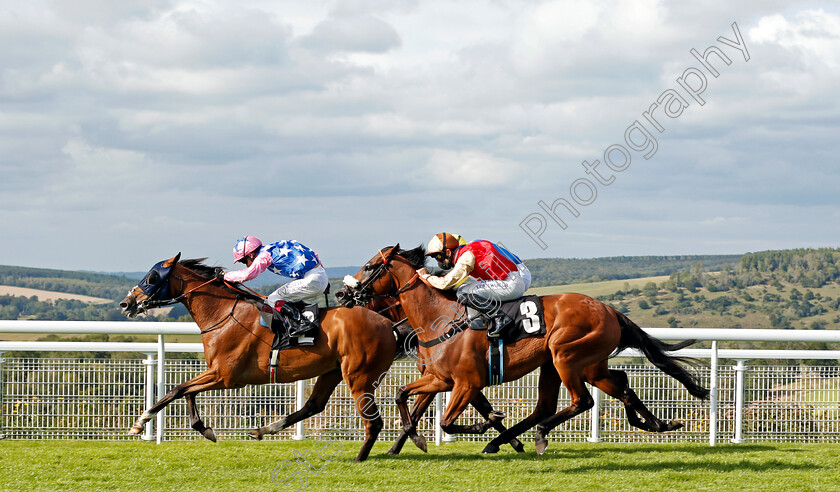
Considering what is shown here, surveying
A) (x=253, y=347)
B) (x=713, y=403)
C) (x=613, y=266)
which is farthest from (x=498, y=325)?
(x=613, y=266)

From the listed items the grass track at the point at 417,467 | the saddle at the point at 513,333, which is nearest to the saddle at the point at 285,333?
the grass track at the point at 417,467

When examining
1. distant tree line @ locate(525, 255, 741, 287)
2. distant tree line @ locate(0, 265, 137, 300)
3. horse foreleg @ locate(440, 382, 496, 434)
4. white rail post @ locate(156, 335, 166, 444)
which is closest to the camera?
horse foreleg @ locate(440, 382, 496, 434)

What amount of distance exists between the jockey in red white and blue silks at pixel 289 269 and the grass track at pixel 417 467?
1121 mm

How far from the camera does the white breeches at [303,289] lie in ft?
19.8

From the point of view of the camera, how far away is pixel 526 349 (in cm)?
562

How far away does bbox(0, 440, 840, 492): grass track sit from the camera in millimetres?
4902

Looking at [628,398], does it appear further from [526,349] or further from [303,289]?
[303,289]

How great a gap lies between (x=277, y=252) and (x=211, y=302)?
58 centimetres

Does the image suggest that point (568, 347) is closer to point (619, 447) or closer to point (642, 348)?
point (642, 348)

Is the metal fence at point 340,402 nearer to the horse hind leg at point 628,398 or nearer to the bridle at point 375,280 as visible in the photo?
the horse hind leg at point 628,398

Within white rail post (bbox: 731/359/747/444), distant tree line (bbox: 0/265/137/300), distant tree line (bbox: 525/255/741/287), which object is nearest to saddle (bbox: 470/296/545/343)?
white rail post (bbox: 731/359/747/444)

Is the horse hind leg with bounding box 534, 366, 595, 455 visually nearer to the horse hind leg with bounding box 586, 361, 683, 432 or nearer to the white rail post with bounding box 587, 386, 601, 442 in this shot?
the horse hind leg with bounding box 586, 361, 683, 432

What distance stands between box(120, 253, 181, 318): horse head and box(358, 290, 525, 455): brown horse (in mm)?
1189

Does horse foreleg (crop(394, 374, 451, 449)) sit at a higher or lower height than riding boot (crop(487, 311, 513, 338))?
lower
